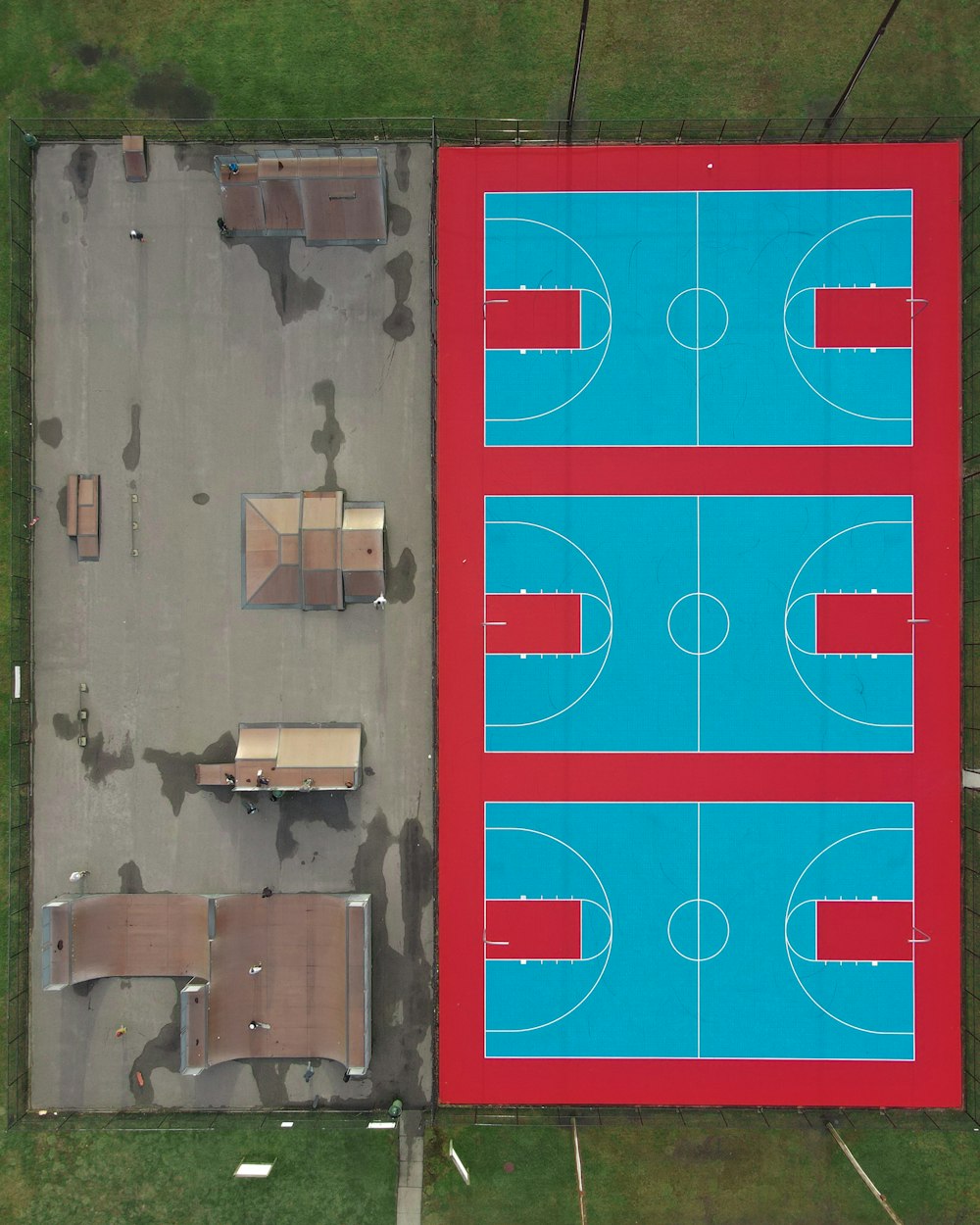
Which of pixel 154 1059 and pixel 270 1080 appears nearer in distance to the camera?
pixel 270 1080

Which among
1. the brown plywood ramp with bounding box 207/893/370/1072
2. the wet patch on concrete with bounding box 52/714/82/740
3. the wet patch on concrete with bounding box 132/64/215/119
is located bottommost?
the brown plywood ramp with bounding box 207/893/370/1072

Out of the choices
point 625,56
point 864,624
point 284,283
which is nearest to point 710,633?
point 864,624

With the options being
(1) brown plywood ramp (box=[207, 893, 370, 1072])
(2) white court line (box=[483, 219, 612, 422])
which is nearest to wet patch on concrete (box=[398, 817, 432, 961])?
(1) brown plywood ramp (box=[207, 893, 370, 1072])

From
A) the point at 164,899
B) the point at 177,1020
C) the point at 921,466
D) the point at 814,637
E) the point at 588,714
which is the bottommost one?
the point at 177,1020

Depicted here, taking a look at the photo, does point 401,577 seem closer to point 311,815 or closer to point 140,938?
point 311,815

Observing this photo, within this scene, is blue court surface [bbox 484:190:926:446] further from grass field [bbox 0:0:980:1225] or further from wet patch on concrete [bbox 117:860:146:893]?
wet patch on concrete [bbox 117:860:146:893]

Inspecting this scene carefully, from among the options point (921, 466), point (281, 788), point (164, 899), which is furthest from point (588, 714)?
point (164, 899)

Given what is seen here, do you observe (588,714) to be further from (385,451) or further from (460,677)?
(385,451)
